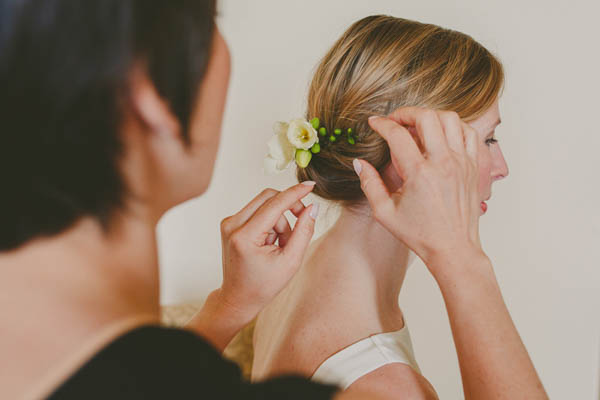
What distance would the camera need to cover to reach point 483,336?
0.79 m

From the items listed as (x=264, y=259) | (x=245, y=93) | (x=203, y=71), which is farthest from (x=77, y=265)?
(x=245, y=93)

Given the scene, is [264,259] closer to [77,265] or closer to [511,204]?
[77,265]

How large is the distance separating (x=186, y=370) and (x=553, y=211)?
4.98ft

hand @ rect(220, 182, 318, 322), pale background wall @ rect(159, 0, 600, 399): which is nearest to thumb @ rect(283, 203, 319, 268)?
hand @ rect(220, 182, 318, 322)

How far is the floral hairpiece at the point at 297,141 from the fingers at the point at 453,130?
0.73ft

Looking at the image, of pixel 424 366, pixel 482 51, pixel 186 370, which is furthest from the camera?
pixel 424 366

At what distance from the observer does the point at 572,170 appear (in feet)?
5.38

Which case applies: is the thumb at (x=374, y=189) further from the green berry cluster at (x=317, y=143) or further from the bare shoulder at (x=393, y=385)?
the bare shoulder at (x=393, y=385)

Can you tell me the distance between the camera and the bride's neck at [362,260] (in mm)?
1074

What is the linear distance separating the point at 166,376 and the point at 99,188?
0.61ft

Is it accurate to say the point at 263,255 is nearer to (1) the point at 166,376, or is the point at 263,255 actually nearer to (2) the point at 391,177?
(2) the point at 391,177

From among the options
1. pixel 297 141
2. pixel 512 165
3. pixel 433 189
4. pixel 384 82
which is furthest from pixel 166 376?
pixel 512 165

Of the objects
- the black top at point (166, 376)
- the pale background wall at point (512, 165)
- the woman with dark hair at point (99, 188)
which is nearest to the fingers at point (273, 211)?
the woman with dark hair at point (99, 188)

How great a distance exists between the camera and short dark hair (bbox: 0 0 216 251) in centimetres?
44
